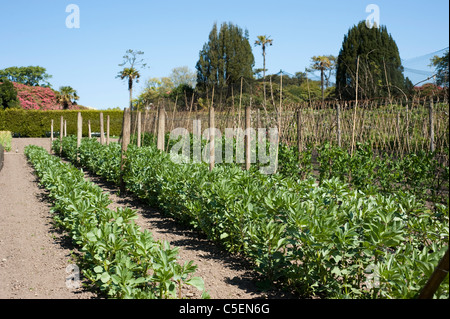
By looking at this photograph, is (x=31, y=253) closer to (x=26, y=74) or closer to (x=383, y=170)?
(x=383, y=170)

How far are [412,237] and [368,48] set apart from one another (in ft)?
101

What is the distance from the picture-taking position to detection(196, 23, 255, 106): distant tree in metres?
39.5

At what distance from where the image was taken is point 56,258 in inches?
171

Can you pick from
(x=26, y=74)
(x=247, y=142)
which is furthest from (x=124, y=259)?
(x=26, y=74)

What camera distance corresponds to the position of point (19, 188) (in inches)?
362

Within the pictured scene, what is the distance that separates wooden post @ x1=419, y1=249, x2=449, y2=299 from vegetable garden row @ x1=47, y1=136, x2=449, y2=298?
383 mm

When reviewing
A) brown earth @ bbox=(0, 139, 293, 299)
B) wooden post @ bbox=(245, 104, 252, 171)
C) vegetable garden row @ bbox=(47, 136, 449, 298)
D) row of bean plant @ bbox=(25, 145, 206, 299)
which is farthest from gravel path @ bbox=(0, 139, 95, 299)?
wooden post @ bbox=(245, 104, 252, 171)

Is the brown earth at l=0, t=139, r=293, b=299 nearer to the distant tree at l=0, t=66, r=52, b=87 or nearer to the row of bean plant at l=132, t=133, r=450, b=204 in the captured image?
the row of bean plant at l=132, t=133, r=450, b=204

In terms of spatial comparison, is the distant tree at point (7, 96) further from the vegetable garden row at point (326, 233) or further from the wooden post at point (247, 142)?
the vegetable garden row at point (326, 233)

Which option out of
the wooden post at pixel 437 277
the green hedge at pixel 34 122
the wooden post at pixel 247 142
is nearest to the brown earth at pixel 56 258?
the wooden post at pixel 437 277

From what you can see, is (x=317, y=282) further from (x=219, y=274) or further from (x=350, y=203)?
(x=219, y=274)

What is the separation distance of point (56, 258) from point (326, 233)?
3088mm

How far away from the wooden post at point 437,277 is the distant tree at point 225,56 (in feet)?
124

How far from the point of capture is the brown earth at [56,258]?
11.5ft
